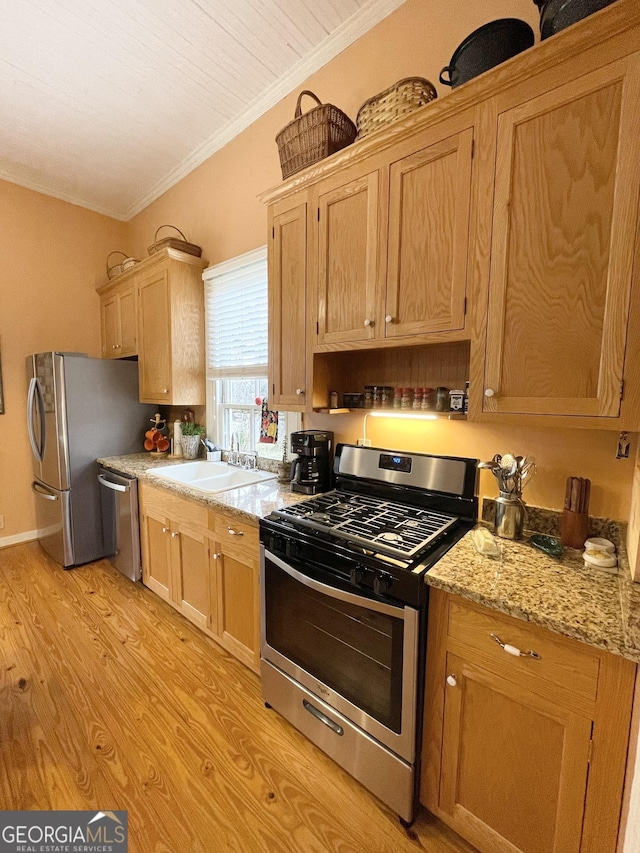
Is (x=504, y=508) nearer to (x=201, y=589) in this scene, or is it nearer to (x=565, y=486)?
(x=565, y=486)

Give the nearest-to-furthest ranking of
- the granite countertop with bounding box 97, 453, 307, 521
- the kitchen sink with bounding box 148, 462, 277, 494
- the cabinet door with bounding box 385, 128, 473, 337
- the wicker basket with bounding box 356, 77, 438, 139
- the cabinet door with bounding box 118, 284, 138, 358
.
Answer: the cabinet door with bounding box 385, 128, 473, 337, the wicker basket with bounding box 356, 77, 438, 139, the granite countertop with bounding box 97, 453, 307, 521, the kitchen sink with bounding box 148, 462, 277, 494, the cabinet door with bounding box 118, 284, 138, 358

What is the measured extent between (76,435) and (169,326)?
1.12 m

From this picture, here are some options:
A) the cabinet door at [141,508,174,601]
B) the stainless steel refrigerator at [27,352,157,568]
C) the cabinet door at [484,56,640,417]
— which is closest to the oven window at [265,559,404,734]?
the cabinet door at [484,56,640,417]

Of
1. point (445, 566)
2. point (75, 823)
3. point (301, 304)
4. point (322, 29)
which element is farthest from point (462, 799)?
point (322, 29)

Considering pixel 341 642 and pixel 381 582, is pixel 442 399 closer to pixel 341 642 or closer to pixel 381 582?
pixel 381 582

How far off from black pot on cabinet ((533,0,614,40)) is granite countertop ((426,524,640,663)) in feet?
5.29

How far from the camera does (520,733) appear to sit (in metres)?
0.98

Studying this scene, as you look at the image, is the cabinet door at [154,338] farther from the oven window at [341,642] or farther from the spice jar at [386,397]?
the oven window at [341,642]

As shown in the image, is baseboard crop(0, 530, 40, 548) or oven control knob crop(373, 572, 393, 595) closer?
oven control knob crop(373, 572, 393, 595)

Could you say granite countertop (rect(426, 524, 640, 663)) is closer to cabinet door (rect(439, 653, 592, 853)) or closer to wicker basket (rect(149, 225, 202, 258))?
cabinet door (rect(439, 653, 592, 853))

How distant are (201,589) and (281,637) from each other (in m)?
0.69

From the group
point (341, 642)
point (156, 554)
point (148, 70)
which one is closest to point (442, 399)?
point (341, 642)

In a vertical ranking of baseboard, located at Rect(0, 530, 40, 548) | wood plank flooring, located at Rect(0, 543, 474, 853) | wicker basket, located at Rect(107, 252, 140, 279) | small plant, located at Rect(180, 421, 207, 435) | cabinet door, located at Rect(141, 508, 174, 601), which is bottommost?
wood plank flooring, located at Rect(0, 543, 474, 853)

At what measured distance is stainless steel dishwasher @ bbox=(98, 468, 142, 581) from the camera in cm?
252
